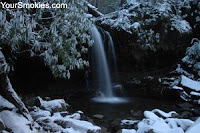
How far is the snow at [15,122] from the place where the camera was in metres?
4.42

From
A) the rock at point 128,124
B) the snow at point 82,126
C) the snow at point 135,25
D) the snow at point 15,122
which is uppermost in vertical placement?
the snow at point 135,25

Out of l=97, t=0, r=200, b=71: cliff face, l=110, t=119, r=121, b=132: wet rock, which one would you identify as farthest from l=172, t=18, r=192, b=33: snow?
l=110, t=119, r=121, b=132: wet rock

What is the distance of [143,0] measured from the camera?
44.7 feet

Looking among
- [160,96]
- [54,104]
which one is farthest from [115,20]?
[54,104]

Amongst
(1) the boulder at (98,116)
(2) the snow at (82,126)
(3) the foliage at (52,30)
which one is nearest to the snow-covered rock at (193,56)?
(1) the boulder at (98,116)

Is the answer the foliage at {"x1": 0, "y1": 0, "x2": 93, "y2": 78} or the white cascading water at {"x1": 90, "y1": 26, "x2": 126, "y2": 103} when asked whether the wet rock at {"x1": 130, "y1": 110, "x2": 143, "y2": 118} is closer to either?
the white cascading water at {"x1": 90, "y1": 26, "x2": 126, "y2": 103}

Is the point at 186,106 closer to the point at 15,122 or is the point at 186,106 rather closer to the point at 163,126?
the point at 163,126

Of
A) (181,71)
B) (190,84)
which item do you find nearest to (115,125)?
(190,84)

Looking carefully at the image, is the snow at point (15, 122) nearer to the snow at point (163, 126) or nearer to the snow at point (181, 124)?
the snow at point (163, 126)

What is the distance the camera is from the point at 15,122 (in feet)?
15.0

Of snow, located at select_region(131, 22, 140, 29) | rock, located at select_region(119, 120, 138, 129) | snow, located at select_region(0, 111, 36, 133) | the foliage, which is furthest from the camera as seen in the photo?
snow, located at select_region(131, 22, 140, 29)

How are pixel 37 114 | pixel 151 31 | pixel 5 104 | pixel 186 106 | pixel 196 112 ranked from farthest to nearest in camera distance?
pixel 151 31 → pixel 186 106 → pixel 196 112 → pixel 37 114 → pixel 5 104

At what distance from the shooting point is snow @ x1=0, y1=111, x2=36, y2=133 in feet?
14.5

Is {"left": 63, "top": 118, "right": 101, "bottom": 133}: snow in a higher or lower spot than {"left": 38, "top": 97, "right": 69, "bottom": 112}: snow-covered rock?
lower
